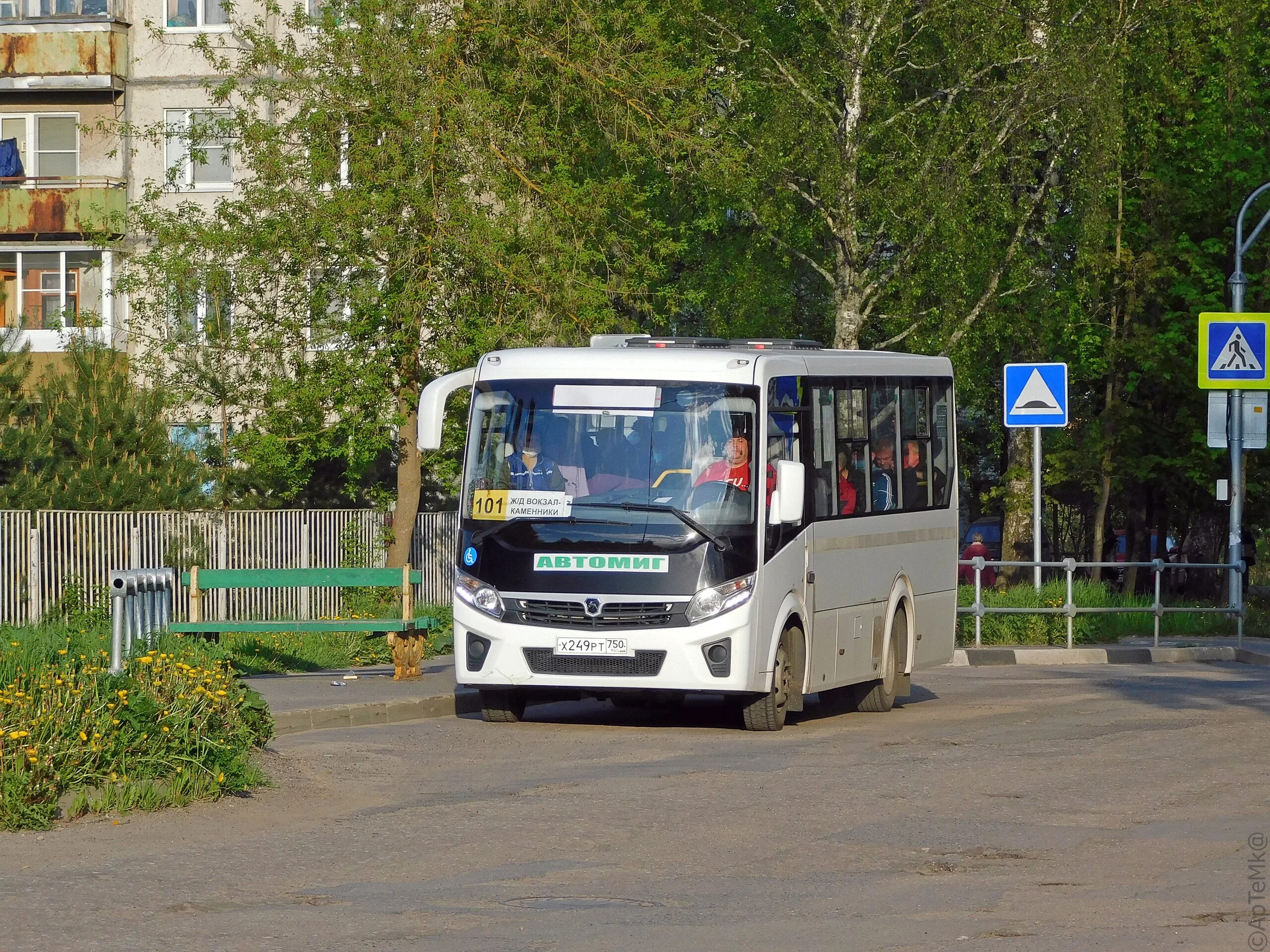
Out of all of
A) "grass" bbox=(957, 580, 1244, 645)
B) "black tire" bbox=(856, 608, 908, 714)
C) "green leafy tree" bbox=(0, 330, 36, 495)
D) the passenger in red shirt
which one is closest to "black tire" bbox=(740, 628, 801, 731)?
"black tire" bbox=(856, 608, 908, 714)

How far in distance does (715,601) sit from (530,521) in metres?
1.57

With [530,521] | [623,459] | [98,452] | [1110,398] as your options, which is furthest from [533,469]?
[1110,398]

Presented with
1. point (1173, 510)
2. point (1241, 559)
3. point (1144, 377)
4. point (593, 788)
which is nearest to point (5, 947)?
point (593, 788)

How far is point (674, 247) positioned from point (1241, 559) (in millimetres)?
9560

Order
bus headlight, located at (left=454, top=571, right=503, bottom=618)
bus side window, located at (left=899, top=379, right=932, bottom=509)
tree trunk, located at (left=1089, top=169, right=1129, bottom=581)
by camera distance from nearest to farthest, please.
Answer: bus headlight, located at (left=454, top=571, right=503, bottom=618) < bus side window, located at (left=899, top=379, right=932, bottom=509) < tree trunk, located at (left=1089, top=169, right=1129, bottom=581)

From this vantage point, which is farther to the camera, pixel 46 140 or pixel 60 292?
pixel 60 292

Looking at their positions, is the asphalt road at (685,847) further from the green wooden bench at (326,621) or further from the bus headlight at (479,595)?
the green wooden bench at (326,621)

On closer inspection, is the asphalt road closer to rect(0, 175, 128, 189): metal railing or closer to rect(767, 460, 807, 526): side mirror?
rect(767, 460, 807, 526): side mirror

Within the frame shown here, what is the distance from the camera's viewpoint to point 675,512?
15.2 metres

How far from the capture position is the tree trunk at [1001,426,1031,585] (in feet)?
130

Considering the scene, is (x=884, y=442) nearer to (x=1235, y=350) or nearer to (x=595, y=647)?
(x=595, y=647)

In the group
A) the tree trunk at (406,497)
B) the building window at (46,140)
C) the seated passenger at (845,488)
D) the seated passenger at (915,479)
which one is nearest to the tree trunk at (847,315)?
the tree trunk at (406,497)

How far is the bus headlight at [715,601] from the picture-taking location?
15.0 meters

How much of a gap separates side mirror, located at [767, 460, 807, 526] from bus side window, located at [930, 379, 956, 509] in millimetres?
3856
